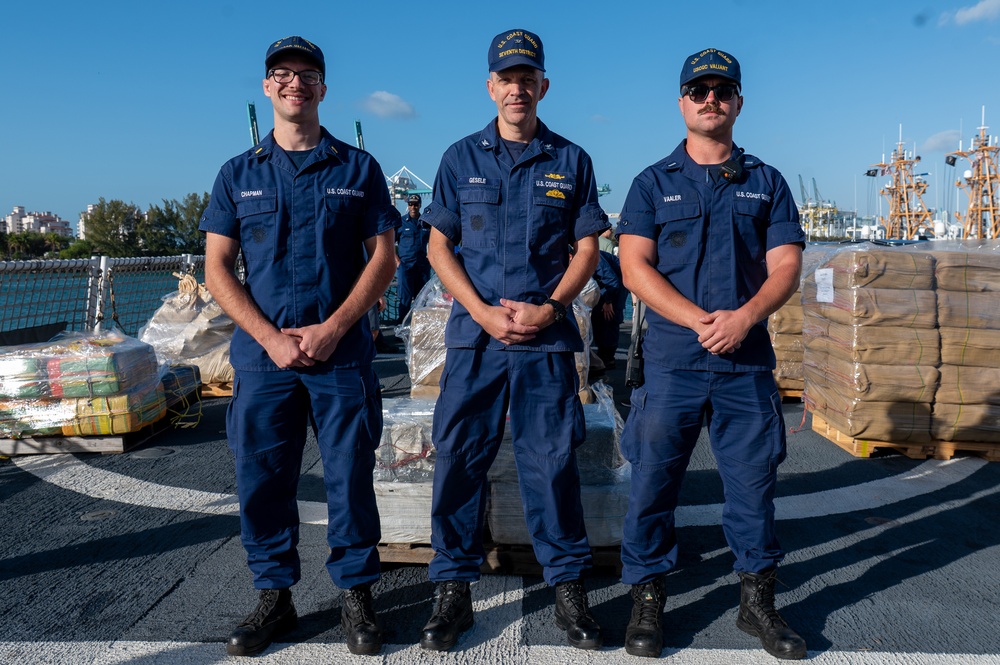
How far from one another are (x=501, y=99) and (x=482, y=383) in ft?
3.55

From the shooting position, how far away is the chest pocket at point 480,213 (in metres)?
2.74

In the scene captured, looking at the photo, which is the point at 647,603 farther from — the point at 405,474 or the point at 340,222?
the point at 340,222

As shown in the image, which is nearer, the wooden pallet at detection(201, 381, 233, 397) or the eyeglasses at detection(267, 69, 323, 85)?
the eyeglasses at detection(267, 69, 323, 85)

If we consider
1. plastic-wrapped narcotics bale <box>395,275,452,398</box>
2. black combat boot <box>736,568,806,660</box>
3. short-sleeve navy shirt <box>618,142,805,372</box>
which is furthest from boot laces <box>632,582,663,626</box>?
plastic-wrapped narcotics bale <box>395,275,452,398</box>

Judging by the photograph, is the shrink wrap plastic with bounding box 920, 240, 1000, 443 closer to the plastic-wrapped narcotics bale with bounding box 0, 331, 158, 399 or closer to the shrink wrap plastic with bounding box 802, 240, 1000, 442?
the shrink wrap plastic with bounding box 802, 240, 1000, 442

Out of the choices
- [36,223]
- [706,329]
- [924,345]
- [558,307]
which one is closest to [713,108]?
[706,329]

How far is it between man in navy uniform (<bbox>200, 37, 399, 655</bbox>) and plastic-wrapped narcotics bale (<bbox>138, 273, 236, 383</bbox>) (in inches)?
183

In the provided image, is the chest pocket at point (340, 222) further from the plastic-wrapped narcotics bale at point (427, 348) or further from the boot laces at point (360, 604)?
the plastic-wrapped narcotics bale at point (427, 348)

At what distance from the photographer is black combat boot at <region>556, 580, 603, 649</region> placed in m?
2.53

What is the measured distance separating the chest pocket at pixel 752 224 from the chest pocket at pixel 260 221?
170 cm

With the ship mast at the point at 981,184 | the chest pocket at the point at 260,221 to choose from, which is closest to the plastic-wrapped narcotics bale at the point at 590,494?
the chest pocket at the point at 260,221

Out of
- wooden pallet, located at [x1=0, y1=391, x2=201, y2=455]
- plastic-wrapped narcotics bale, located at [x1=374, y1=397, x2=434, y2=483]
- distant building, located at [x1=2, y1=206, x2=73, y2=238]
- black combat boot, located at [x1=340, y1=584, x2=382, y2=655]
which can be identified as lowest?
black combat boot, located at [x1=340, y1=584, x2=382, y2=655]

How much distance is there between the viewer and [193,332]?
7086 mm

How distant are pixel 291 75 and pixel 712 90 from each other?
5.08 ft
